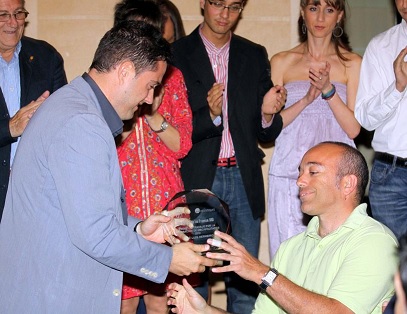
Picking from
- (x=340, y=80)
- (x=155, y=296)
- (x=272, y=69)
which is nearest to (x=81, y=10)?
(x=272, y=69)

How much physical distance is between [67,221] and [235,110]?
1.96 meters

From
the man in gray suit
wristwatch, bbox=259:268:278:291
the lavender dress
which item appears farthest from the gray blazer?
the lavender dress

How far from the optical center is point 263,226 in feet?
17.3

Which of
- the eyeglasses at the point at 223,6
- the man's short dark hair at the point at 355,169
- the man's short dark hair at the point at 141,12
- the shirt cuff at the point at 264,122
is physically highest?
Answer: the eyeglasses at the point at 223,6

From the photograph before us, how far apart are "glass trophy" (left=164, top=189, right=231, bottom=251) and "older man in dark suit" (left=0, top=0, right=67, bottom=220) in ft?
3.25

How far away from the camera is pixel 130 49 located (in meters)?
2.92

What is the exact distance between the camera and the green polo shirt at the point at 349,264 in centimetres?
293

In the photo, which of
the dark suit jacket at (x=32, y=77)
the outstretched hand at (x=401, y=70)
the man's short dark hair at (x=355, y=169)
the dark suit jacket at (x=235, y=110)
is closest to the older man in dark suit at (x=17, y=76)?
the dark suit jacket at (x=32, y=77)

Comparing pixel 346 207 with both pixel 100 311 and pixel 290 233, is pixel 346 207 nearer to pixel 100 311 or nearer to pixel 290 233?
pixel 100 311

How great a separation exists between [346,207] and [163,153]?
111 centimetres

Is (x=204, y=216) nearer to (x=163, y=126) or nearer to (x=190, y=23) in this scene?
(x=163, y=126)

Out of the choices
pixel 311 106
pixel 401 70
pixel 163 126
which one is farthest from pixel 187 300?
pixel 311 106

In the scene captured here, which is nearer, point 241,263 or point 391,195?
point 241,263

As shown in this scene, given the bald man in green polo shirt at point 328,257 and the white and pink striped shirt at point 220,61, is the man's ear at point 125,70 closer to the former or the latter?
the bald man in green polo shirt at point 328,257
